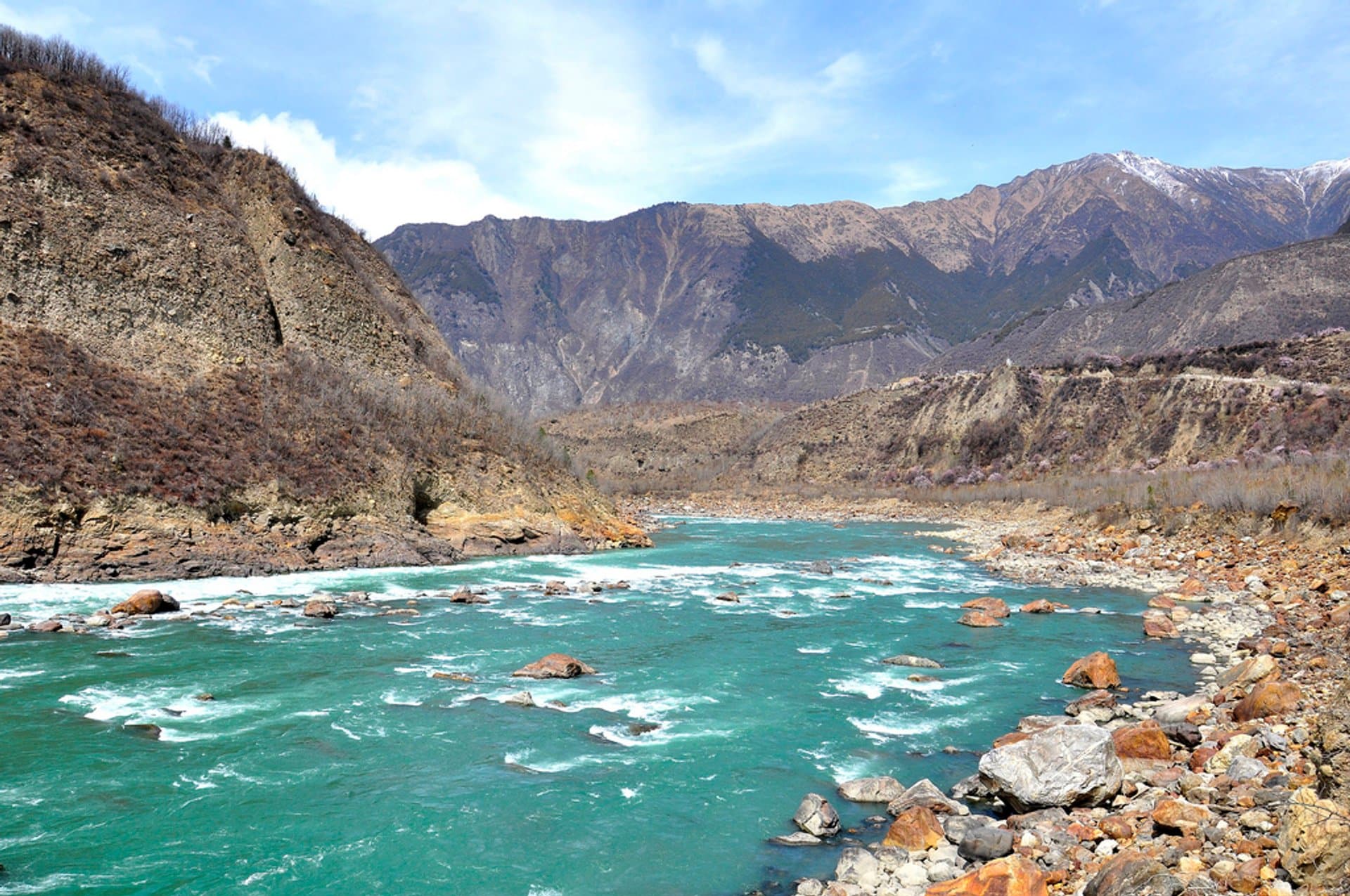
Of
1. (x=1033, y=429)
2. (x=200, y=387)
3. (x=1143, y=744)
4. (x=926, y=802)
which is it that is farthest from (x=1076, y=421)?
(x=926, y=802)

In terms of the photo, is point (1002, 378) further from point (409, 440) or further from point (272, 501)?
point (272, 501)

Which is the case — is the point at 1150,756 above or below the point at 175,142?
below

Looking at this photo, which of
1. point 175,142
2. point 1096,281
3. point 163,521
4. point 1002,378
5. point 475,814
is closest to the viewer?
point 475,814

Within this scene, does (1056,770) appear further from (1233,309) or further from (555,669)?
(1233,309)

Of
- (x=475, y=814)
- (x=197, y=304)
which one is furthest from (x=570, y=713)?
(x=197, y=304)

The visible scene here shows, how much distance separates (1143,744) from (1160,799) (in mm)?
1462

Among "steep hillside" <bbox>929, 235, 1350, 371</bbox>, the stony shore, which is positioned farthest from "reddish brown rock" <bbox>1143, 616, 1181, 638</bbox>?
"steep hillside" <bbox>929, 235, 1350, 371</bbox>

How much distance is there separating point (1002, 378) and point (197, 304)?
55407 mm

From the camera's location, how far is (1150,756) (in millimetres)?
8844

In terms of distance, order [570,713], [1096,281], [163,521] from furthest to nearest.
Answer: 1. [1096,281]
2. [163,521]
3. [570,713]

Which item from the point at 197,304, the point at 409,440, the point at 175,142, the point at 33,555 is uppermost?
the point at 175,142

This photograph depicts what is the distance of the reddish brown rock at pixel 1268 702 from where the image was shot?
938 cm

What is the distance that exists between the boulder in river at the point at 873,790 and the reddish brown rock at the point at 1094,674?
5.72m

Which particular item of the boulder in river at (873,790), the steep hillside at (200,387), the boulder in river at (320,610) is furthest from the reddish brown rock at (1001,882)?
the steep hillside at (200,387)
